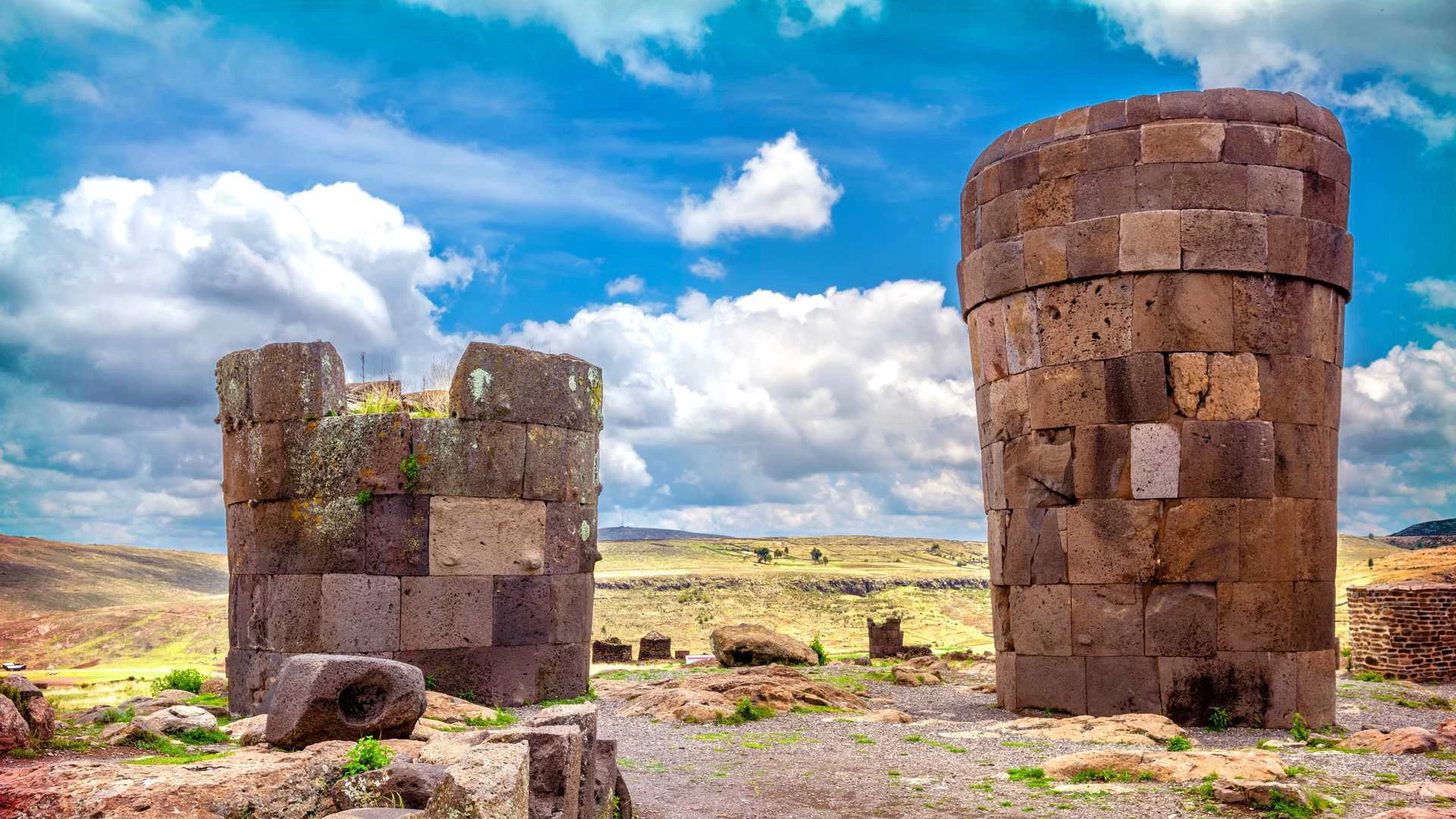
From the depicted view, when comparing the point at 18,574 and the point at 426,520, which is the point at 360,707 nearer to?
the point at 426,520

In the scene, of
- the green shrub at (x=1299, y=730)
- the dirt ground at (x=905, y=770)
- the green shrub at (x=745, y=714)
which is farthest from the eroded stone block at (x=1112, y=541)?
the green shrub at (x=745, y=714)

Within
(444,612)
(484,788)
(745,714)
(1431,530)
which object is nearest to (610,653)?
(745,714)

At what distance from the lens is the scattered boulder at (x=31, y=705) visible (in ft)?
27.7

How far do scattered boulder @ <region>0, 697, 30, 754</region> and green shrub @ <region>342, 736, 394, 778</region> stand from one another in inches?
117

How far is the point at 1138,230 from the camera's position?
526 inches

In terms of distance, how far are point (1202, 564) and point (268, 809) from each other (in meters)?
10.6

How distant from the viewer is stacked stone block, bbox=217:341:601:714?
13.5 meters

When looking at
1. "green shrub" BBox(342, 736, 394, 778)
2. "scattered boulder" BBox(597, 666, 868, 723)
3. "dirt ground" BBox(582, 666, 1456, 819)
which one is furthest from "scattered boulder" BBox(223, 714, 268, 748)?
"scattered boulder" BBox(597, 666, 868, 723)

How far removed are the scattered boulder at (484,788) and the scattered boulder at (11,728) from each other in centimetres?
414

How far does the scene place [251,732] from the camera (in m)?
8.85

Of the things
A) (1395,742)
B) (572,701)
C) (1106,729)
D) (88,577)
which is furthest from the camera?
(88,577)

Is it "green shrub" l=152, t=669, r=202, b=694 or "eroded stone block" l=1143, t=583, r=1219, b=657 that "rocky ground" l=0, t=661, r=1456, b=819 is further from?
"green shrub" l=152, t=669, r=202, b=694

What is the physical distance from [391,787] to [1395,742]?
9.80 m

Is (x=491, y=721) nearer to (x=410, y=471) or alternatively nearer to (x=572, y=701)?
(x=572, y=701)
